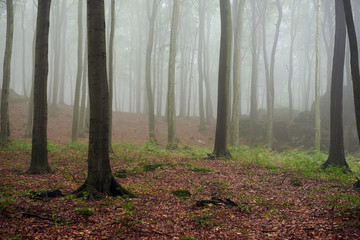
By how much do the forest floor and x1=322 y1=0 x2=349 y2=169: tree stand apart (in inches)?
39.9

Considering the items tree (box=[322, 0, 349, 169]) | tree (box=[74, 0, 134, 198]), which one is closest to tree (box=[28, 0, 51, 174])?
tree (box=[74, 0, 134, 198])

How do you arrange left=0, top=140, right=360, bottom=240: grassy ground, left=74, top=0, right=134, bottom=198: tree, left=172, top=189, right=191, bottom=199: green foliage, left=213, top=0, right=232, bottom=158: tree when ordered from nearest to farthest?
1. left=0, top=140, right=360, bottom=240: grassy ground
2. left=74, top=0, right=134, bottom=198: tree
3. left=172, top=189, right=191, bottom=199: green foliage
4. left=213, top=0, right=232, bottom=158: tree

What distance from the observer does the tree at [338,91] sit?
369 inches

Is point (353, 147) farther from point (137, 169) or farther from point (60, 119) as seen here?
point (60, 119)

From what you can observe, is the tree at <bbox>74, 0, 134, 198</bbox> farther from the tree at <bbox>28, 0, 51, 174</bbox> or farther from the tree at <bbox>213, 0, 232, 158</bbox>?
the tree at <bbox>213, 0, 232, 158</bbox>

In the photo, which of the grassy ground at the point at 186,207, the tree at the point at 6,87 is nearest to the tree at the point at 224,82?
the grassy ground at the point at 186,207

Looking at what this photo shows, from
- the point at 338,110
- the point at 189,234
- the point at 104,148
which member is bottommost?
the point at 189,234

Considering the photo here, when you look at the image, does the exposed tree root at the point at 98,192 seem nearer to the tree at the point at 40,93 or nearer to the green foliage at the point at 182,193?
the green foliage at the point at 182,193

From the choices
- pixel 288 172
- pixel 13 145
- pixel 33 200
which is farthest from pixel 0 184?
pixel 288 172

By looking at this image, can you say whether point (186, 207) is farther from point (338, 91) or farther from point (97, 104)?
point (338, 91)

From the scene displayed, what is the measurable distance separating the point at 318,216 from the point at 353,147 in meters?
15.2

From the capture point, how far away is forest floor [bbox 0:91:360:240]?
405 centimetres

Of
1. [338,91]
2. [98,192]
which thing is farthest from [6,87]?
[338,91]

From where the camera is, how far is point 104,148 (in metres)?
5.72
